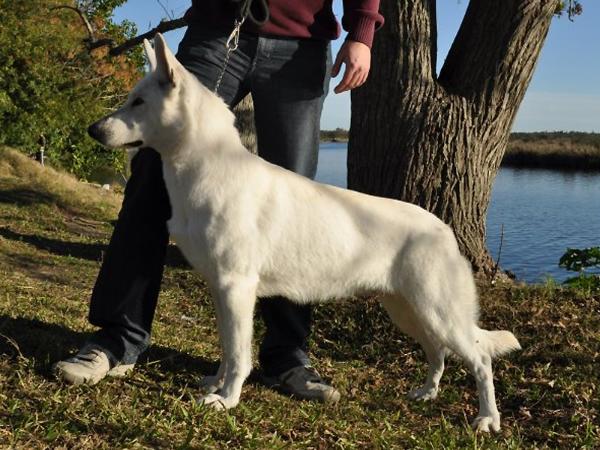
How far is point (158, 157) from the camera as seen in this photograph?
12.5 ft

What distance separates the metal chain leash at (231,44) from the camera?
3.64m

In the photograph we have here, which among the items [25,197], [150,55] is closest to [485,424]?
[150,55]

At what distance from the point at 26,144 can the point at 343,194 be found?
27666 millimetres

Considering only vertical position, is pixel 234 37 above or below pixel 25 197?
above

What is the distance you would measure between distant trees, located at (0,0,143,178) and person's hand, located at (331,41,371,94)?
75.8 ft

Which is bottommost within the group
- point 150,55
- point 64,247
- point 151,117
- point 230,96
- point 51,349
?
point 64,247

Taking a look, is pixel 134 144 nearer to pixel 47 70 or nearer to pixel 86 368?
pixel 86 368

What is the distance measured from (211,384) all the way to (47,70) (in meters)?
26.1

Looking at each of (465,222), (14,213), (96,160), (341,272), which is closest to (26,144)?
(96,160)

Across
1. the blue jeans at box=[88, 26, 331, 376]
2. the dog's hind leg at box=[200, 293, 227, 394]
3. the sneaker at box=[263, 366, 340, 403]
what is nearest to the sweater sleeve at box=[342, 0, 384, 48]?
the blue jeans at box=[88, 26, 331, 376]

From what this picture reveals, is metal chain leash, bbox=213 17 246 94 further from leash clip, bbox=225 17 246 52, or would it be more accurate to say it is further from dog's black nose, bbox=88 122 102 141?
dog's black nose, bbox=88 122 102 141

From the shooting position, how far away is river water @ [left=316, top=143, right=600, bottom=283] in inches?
474

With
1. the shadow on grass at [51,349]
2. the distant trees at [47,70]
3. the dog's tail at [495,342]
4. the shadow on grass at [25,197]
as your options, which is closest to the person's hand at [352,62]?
the dog's tail at [495,342]

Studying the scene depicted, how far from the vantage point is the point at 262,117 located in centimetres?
397
